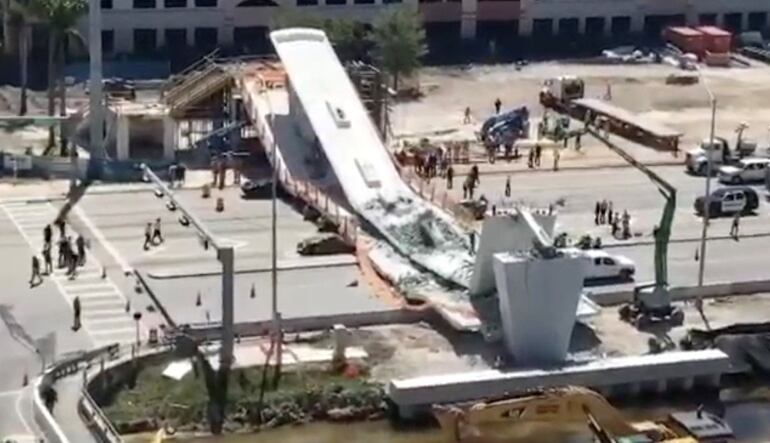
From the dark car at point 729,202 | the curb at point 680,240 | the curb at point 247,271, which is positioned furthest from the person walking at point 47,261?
the dark car at point 729,202


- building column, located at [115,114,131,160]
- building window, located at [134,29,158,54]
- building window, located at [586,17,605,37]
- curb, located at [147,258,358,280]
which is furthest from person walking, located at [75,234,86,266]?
building window, located at [586,17,605,37]

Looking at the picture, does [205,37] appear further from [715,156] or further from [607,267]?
[607,267]

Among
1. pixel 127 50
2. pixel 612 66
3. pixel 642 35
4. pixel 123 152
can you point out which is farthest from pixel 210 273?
pixel 642 35

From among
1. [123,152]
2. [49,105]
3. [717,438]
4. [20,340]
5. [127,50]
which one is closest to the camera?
[717,438]

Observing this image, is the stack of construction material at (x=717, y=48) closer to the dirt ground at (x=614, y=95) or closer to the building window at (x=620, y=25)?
the dirt ground at (x=614, y=95)

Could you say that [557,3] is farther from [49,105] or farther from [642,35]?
[49,105]

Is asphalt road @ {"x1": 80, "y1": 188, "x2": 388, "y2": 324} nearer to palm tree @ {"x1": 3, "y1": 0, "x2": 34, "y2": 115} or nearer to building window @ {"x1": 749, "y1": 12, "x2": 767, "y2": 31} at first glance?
palm tree @ {"x1": 3, "y1": 0, "x2": 34, "y2": 115}
